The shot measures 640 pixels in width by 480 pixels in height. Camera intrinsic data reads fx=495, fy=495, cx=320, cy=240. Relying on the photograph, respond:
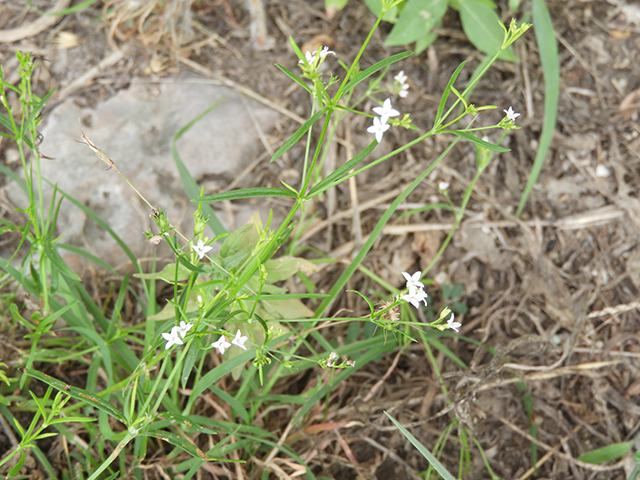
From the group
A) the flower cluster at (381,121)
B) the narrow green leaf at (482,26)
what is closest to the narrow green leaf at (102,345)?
the flower cluster at (381,121)

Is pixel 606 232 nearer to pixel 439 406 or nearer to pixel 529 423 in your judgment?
pixel 529 423

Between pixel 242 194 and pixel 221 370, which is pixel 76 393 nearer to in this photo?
pixel 221 370

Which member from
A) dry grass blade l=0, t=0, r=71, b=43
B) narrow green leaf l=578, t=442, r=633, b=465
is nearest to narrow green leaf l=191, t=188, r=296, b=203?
narrow green leaf l=578, t=442, r=633, b=465

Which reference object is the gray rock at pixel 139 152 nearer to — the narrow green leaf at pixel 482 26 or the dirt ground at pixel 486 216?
the dirt ground at pixel 486 216

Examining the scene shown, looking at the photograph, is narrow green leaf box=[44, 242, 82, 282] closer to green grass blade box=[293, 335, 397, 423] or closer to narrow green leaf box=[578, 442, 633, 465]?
green grass blade box=[293, 335, 397, 423]

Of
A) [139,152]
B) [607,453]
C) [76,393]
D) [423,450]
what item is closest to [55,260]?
[76,393]

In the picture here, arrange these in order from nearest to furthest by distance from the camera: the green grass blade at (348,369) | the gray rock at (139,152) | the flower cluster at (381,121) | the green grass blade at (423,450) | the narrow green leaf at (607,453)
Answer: the flower cluster at (381,121) < the green grass blade at (423,450) < the green grass blade at (348,369) < the narrow green leaf at (607,453) < the gray rock at (139,152)
